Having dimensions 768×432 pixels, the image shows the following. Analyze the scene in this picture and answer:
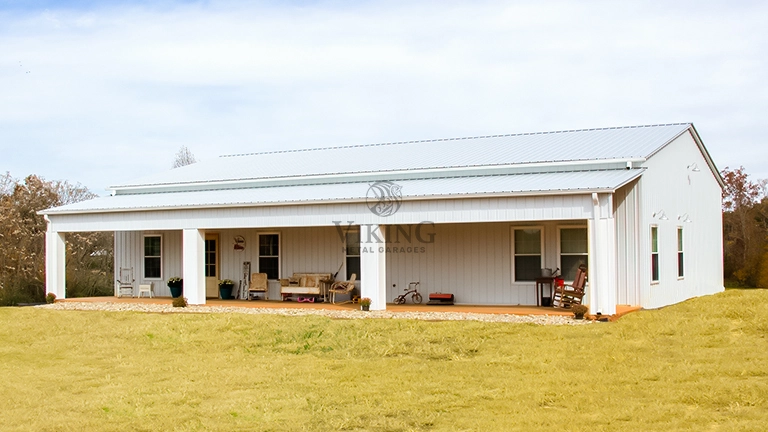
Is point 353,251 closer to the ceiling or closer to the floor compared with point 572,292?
closer to the ceiling

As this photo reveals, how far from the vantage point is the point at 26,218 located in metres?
28.4

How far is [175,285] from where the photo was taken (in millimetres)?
22234

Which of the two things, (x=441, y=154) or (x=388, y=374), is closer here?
(x=388, y=374)

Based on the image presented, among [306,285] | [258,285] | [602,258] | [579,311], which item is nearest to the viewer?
[602,258]

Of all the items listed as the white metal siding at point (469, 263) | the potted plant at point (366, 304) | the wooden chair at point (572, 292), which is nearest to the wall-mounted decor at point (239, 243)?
the white metal siding at point (469, 263)

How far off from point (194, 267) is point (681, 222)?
12280 mm

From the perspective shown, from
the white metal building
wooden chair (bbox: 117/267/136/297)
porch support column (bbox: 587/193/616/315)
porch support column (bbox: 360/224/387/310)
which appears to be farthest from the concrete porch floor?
wooden chair (bbox: 117/267/136/297)

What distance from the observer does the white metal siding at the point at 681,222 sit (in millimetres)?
17172

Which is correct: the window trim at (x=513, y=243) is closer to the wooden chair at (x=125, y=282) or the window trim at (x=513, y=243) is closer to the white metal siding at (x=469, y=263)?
the white metal siding at (x=469, y=263)

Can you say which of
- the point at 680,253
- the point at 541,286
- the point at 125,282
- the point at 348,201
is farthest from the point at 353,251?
the point at 680,253

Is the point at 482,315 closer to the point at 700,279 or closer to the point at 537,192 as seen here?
the point at 537,192

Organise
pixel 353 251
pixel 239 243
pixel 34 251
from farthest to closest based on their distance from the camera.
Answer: pixel 34 251 → pixel 239 243 → pixel 353 251

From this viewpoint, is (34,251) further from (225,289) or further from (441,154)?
(441,154)

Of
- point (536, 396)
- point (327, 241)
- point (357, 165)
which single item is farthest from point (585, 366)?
point (357, 165)
